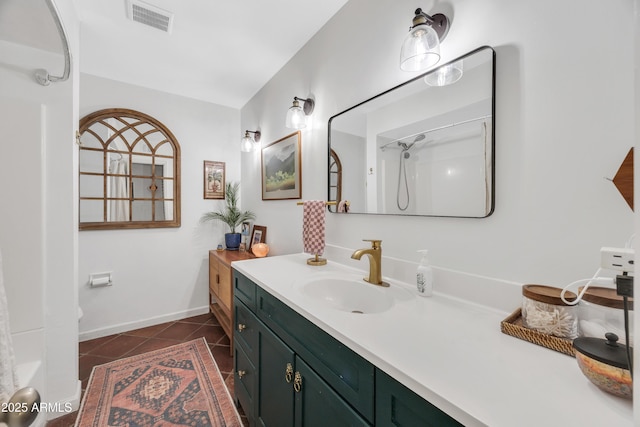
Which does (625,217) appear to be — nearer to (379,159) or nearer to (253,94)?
(379,159)

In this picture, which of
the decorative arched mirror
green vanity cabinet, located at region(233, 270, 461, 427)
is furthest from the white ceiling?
green vanity cabinet, located at region(233, 270, 461, 427)

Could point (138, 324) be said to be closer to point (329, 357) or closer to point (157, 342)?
point (157, 342)

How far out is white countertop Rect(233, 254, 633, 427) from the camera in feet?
1.46

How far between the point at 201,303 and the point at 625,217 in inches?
132

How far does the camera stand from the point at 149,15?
1644 millimetres

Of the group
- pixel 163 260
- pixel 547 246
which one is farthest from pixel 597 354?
pixel 163 260

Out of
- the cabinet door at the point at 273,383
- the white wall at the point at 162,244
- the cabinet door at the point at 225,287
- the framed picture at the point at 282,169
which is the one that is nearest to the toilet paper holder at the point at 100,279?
the white wall at the point at 162,244

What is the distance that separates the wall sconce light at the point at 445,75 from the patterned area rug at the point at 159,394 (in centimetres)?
205

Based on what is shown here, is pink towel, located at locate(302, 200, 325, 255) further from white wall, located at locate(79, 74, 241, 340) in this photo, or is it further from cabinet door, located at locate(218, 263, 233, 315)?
white wall, located at locate(79, 74, 241, 340)

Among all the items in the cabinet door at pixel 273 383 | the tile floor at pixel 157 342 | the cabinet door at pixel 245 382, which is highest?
the cabinet door at pixel 273 383

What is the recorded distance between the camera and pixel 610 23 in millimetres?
675

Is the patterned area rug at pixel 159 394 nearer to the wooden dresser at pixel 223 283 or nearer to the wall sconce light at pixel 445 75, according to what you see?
the wooden dresser at pixel 223 283

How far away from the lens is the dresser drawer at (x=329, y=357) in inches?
25.9

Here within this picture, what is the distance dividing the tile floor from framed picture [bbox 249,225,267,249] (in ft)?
3.21
